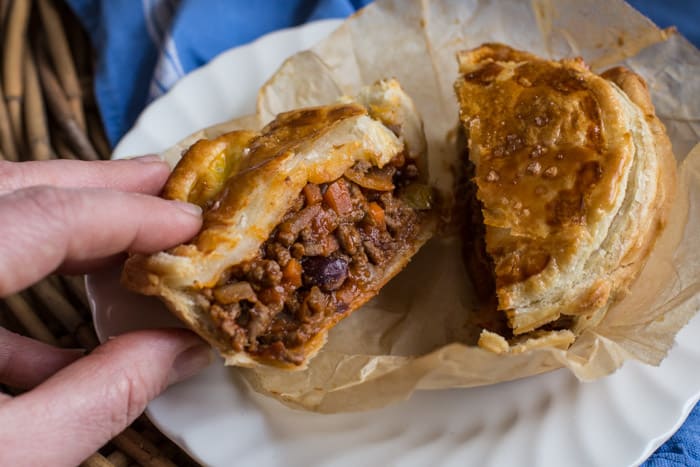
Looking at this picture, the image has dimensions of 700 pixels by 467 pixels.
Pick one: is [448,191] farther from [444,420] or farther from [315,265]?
[444,420]

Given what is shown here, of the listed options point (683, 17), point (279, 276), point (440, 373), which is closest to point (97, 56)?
point (279, 276)

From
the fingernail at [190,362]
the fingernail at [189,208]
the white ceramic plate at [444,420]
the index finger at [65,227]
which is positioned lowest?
the white ceramic plate at [444,420]

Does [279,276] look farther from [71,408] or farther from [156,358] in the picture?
[71,408]

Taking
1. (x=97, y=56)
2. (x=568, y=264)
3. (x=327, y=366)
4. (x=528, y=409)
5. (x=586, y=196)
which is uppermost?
(x=97, y=56)

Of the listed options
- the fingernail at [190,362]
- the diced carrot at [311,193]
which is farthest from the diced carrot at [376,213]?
the fingernail at [190,362]

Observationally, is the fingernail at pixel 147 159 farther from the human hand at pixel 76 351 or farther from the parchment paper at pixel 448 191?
the parchment paper at pixel 448 191
